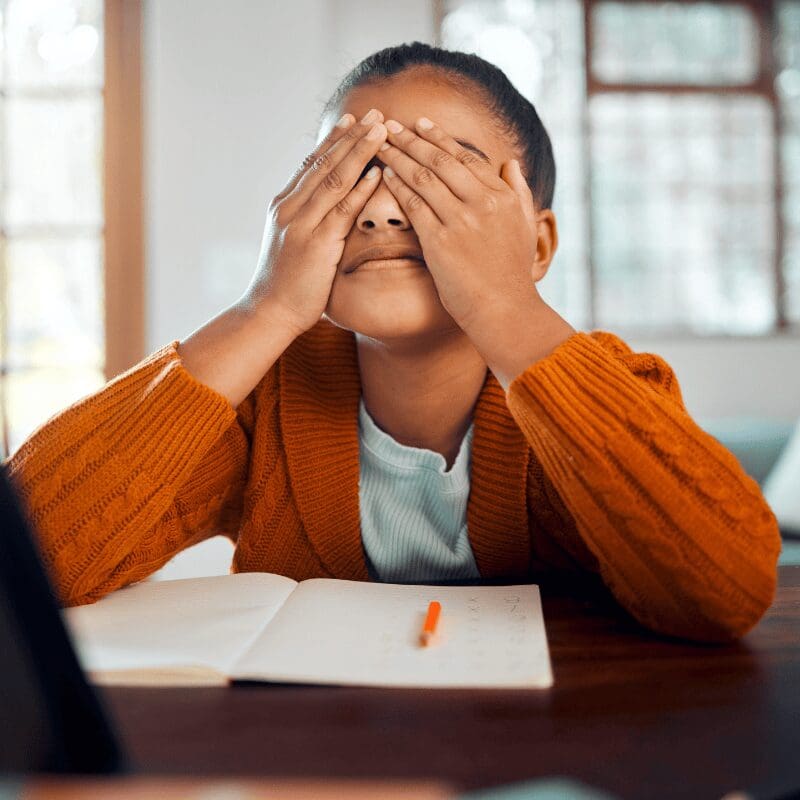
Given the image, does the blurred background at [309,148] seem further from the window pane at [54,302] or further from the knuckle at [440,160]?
the knuckle at [440,160]

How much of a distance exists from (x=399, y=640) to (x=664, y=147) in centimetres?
308

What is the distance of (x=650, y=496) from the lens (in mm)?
578

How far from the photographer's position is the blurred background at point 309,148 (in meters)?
2.78

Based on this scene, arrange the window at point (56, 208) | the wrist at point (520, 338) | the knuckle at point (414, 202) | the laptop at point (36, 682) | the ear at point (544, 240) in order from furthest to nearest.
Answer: the window at point (56, 208) < the ear at point (544, 240) < the knuckle at point (414, 202) < the wrist at point (520, 338) < the laptop at point (36, 682)

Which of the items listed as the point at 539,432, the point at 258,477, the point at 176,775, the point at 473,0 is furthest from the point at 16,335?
the point at 176,775

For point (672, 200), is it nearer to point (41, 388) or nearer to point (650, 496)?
point (41, 388)

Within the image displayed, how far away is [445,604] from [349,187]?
0.42 metres

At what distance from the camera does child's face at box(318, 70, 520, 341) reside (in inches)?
30.8

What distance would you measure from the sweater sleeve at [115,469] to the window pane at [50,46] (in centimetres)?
259

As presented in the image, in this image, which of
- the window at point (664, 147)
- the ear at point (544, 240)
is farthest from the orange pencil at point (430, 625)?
the window at point (664, 147)

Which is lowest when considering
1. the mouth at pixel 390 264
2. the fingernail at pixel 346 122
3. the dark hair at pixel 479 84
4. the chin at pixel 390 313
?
the chin at pixel 390 313

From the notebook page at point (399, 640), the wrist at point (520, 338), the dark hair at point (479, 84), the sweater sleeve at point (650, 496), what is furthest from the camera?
the dark hair at point (479, 84)

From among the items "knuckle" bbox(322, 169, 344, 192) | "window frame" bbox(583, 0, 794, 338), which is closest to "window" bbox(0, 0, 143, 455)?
"window frame" bbox(583, 0, 794, 338)

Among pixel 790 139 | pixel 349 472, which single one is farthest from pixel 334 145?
pixel 790 139
